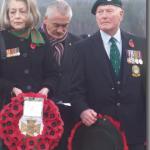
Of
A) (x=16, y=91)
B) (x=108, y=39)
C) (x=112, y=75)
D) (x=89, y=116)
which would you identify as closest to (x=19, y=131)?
(x=16, y=91)

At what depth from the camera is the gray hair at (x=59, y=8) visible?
3049 mm

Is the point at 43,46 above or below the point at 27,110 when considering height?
above

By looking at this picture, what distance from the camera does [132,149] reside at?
3.06 m

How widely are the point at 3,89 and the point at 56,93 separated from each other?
1.22 feet

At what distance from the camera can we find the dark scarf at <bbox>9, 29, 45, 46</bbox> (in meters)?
3.01

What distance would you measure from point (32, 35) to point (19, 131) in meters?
0.67

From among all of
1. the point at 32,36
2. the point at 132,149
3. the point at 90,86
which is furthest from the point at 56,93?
the point at 132,149

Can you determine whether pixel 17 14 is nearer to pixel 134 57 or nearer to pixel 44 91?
pixel 44 91

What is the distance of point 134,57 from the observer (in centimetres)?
308

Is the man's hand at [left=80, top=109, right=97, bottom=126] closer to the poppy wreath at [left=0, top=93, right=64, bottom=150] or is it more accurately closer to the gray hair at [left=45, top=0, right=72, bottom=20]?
the poppy wreath at [left=0, top=93, right=64, bottom=150]

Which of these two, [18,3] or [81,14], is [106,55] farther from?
[18,3]

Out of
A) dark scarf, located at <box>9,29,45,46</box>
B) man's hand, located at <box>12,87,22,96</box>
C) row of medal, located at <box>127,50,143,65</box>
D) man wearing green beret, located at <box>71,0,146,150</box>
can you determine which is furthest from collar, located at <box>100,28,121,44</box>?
man's hand, located at <box>12,87,22,96</box>

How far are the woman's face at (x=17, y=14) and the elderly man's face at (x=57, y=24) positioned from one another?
17 cm

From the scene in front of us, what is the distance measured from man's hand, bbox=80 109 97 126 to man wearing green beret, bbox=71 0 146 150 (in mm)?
28
